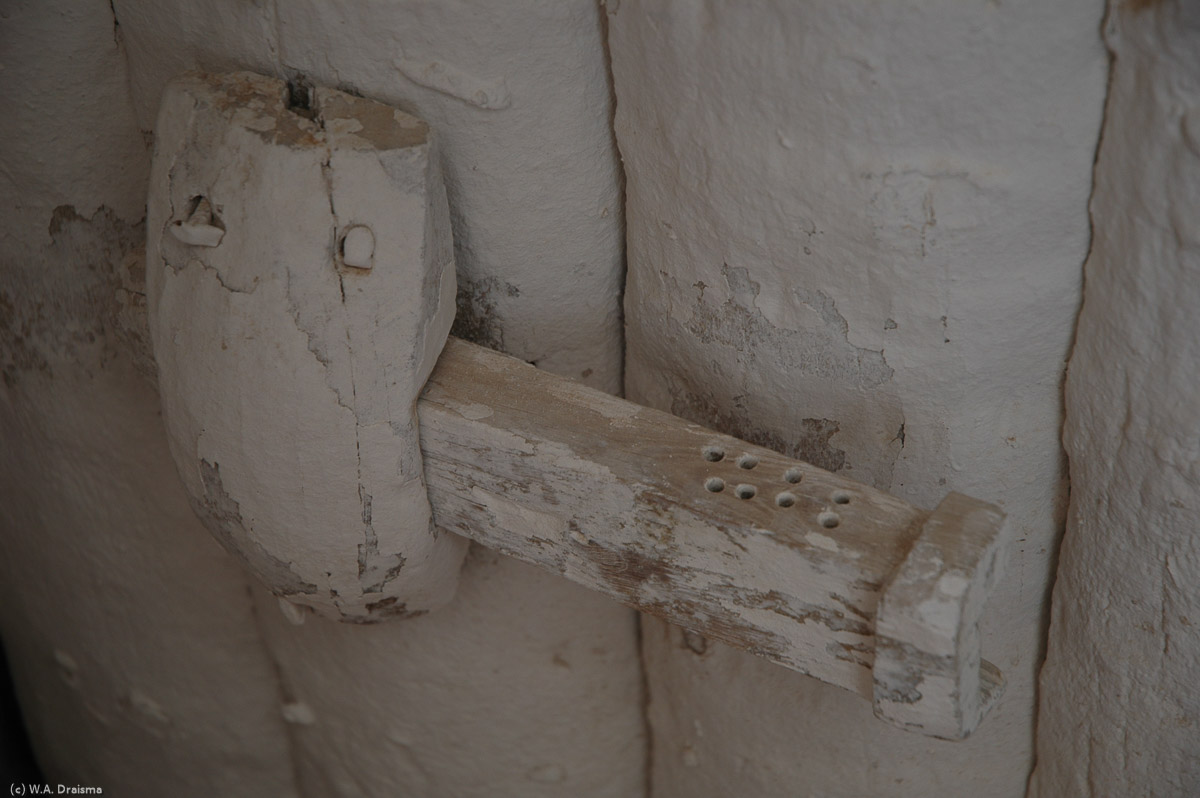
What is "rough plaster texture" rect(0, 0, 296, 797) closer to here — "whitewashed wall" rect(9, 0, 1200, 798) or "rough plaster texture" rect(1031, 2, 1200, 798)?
"whitewashed wall" rect(9, 0, 1200, 798)

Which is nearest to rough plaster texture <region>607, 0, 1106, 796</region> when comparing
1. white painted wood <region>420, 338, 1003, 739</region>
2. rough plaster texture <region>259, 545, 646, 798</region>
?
white painted wood <region>420, 338, 1003, 739</region>

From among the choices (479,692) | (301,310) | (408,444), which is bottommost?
(479,692)

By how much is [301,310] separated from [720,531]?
0.41 m

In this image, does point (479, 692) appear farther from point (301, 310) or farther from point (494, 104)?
point (494, 104)

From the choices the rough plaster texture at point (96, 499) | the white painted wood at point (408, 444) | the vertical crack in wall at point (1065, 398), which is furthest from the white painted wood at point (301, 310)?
the vertical crack in wall at point (1065, 398)

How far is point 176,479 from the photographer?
147cm

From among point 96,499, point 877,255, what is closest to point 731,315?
point 877,255

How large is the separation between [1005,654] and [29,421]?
1.21 meters

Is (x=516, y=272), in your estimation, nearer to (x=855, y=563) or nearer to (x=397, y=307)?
(x=397, y=307)

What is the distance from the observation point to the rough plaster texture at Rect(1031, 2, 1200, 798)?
0.85 meters

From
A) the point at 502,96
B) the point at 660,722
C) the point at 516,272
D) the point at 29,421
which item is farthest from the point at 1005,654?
the point at 29,421

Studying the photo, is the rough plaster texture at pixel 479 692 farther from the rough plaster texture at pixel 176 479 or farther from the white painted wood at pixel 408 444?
the white painted wood at pixel 408 444

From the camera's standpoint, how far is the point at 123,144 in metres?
1.30

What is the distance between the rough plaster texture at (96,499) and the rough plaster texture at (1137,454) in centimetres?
96
